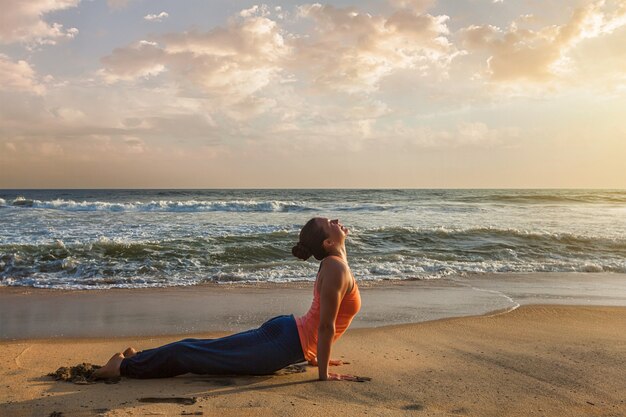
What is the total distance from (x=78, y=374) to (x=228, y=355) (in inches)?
46.0

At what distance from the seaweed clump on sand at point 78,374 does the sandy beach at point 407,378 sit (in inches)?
3.2

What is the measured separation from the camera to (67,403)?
10.6ft

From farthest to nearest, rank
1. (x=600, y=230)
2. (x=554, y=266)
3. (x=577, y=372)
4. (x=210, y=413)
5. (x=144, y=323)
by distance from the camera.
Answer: (x=600, y=230) < (x=554, y=266) < (x=144, y=323) < (x=577, y=372) < (x=210, y=413)

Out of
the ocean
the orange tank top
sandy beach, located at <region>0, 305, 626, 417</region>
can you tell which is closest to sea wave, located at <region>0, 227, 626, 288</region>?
Result: the ocean

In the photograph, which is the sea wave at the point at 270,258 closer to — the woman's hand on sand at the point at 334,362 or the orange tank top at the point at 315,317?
the woman's hand on sand at the point at 334,362

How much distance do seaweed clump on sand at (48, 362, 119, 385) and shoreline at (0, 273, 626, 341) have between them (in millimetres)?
1789

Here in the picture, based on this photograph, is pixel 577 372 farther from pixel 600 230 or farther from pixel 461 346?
pixel 600 230

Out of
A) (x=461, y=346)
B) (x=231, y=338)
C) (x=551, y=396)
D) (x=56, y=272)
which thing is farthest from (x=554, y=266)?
(x=56, y=272)

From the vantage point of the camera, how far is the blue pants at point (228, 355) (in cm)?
379

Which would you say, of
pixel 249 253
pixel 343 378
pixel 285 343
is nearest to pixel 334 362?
pixel 343 378

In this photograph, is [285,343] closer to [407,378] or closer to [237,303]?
[407,378]

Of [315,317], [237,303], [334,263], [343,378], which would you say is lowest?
[237,303]

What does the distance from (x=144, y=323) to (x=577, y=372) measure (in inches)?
188

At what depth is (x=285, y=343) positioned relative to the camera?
3.92 meters
